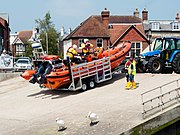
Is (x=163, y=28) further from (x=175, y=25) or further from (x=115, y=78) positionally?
(x=115, y=78)

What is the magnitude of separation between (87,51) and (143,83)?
3.28 m

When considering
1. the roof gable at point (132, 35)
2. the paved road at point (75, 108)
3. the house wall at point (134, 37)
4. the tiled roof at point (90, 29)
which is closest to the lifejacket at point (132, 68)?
the paved road at point (75, 108)

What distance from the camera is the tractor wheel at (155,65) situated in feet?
63.5

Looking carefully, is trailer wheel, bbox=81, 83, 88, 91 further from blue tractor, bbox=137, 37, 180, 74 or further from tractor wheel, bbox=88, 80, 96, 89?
blue tractor, bbox=137, 37, 180, 74

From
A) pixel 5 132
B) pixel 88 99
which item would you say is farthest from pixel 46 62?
pixel 5 132

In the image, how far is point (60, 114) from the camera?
13.9 meters

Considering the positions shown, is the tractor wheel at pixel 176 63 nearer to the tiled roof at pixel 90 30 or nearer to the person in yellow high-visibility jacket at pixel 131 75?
the person in yellow high-visibility jacket at pixel 131 75

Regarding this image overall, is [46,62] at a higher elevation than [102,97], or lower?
higher

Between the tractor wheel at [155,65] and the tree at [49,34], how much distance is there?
44044 mm

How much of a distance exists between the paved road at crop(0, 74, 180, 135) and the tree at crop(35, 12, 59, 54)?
42781mm

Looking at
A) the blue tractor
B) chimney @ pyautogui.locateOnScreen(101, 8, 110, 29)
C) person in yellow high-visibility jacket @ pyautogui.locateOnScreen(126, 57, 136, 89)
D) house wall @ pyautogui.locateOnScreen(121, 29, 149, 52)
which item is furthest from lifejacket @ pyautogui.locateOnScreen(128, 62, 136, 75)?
house wall @ pyautogui.locateOnScreen(121, 29, 149, 52)

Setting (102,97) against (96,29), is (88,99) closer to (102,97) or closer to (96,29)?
(102,97)

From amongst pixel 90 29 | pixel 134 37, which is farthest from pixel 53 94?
pixel 134 37

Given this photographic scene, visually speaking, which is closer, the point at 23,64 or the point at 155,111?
the point at 155,111
